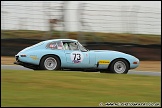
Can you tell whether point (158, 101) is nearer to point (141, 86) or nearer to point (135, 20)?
point (141, 86)

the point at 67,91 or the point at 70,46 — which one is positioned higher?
the point at 70,46

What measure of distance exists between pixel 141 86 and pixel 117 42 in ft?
40.0

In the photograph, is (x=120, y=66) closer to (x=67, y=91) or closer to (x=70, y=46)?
(x=70, y=46)

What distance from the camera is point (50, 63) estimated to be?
12523 mm

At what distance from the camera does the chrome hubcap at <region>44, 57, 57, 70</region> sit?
12.5m

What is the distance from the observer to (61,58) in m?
12.6

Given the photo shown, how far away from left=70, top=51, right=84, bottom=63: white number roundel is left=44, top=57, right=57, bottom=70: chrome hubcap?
0.58m

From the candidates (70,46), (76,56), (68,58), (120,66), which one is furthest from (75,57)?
(120,66)

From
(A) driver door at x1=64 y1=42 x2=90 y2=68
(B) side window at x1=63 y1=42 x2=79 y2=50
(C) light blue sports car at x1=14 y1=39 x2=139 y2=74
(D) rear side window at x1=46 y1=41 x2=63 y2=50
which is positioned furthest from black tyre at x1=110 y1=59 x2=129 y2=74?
(D) rear side window at x1=46 y1=41 x2=63 y2=50

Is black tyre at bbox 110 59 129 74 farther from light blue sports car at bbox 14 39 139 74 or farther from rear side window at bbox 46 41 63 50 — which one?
rear side window at bbox 46 41 63 50

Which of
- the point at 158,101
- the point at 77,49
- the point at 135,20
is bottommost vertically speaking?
the point at 158,101

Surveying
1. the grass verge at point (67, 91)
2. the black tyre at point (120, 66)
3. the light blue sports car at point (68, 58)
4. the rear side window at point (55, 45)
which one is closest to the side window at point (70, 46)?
the light blue sports car at point (68, 58)

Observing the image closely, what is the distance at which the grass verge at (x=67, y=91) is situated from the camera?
6.91 metres

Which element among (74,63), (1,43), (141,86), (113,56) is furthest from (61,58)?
(1,43)
